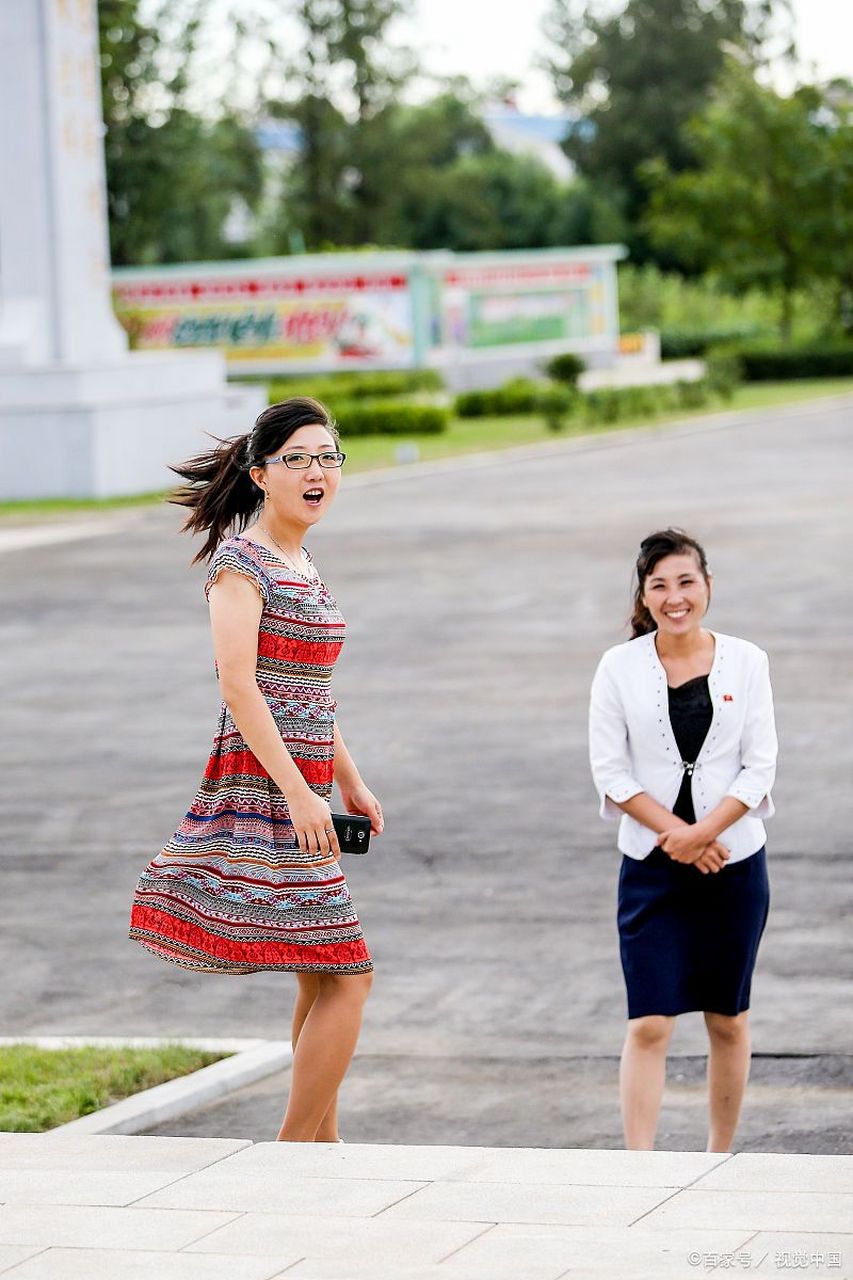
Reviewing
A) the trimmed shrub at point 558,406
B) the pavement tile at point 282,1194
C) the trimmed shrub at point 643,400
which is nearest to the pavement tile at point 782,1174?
the pavement tile at point 282,1194

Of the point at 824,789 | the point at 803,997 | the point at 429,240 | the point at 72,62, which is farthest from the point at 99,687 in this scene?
the point at 429,240

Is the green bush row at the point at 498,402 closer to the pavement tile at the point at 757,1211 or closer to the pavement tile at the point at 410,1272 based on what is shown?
the pavement tile at the point at 757,1211

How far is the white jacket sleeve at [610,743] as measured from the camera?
532cm

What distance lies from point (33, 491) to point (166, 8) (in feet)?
143

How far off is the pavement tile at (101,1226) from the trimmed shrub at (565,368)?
45635 mm

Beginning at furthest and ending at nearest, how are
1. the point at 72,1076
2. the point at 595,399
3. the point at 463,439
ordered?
the point at 595,399
the point at 463,439
the point at 72,1076

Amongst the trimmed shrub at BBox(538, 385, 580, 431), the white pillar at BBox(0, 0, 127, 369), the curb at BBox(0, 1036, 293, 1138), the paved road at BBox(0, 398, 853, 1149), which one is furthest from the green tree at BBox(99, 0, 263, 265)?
the curb at BBox(0, 1036, 293, 1138)

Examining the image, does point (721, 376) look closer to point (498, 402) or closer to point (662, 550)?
point (498, 402)

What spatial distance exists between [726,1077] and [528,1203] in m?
1.26

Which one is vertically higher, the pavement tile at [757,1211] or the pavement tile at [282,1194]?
the pavement tile at [757,1211]

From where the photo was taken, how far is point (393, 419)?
41.8 m

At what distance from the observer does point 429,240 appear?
82.5m

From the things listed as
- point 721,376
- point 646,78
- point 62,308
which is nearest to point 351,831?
point 62,308

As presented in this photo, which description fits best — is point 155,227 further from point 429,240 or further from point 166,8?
point 429,240
